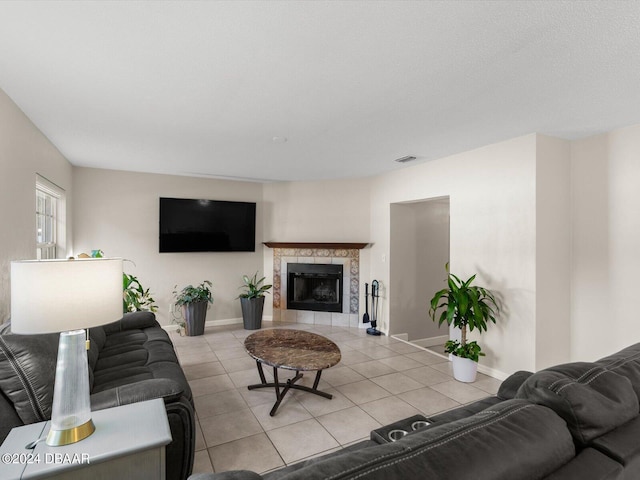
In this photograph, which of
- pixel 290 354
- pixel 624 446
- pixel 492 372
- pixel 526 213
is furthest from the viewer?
pixel 492 372

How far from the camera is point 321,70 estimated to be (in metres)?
2.02

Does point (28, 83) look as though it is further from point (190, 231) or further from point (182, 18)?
point (190, 231)

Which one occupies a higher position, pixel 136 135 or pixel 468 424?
pixel 136 135

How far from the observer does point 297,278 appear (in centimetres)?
590

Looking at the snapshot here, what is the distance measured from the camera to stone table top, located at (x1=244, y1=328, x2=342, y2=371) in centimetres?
270

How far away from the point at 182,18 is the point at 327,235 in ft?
14.6

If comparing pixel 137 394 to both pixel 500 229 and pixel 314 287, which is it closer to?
pixel 500 229

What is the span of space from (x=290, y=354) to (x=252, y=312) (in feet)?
8.49

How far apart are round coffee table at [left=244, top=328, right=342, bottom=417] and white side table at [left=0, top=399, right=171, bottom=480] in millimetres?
1258

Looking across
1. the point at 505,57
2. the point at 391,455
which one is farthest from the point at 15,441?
the point at 505,57

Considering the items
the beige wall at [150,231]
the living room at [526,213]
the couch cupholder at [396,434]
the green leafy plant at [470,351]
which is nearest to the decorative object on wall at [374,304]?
the living room at [526,213]

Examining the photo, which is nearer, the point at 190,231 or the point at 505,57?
the point at 505,57

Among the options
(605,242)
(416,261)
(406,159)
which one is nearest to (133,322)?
(406,159)

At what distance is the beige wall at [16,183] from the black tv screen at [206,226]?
1.94 metres
